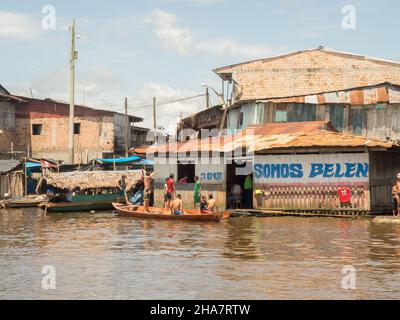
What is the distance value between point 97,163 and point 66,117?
8102 mm

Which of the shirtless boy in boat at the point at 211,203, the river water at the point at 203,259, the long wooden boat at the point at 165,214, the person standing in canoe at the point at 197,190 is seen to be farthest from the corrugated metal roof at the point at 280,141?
the long wooden boat at the point at 165,214

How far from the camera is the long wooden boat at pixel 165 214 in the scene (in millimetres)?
23312

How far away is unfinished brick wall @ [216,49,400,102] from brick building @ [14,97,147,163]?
39.8 feet

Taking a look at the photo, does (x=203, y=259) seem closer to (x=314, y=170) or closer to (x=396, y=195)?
(x=396, y=195)

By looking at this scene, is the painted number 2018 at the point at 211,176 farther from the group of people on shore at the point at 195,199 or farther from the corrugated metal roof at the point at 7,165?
the corrugated metal roof at the point at 7,165

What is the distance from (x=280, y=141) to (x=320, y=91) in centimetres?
935

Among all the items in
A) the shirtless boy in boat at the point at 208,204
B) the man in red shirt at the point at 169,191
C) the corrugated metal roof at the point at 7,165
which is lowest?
the shirtless boy in boat at the point at 208,204

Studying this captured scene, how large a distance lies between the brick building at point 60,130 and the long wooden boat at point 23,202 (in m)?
10.2

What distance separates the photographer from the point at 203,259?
15406 millimetres

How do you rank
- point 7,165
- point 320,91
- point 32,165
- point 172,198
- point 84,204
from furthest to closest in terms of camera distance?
1. point 32,165
2. point 7,165
3. point 320,91
4. point 84,204
5. point 172,198

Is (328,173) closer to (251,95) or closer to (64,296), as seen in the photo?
(251,95)

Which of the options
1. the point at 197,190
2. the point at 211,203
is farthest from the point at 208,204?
the point at 197,190

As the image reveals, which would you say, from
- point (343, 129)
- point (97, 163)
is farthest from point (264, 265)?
point (97, 163)
